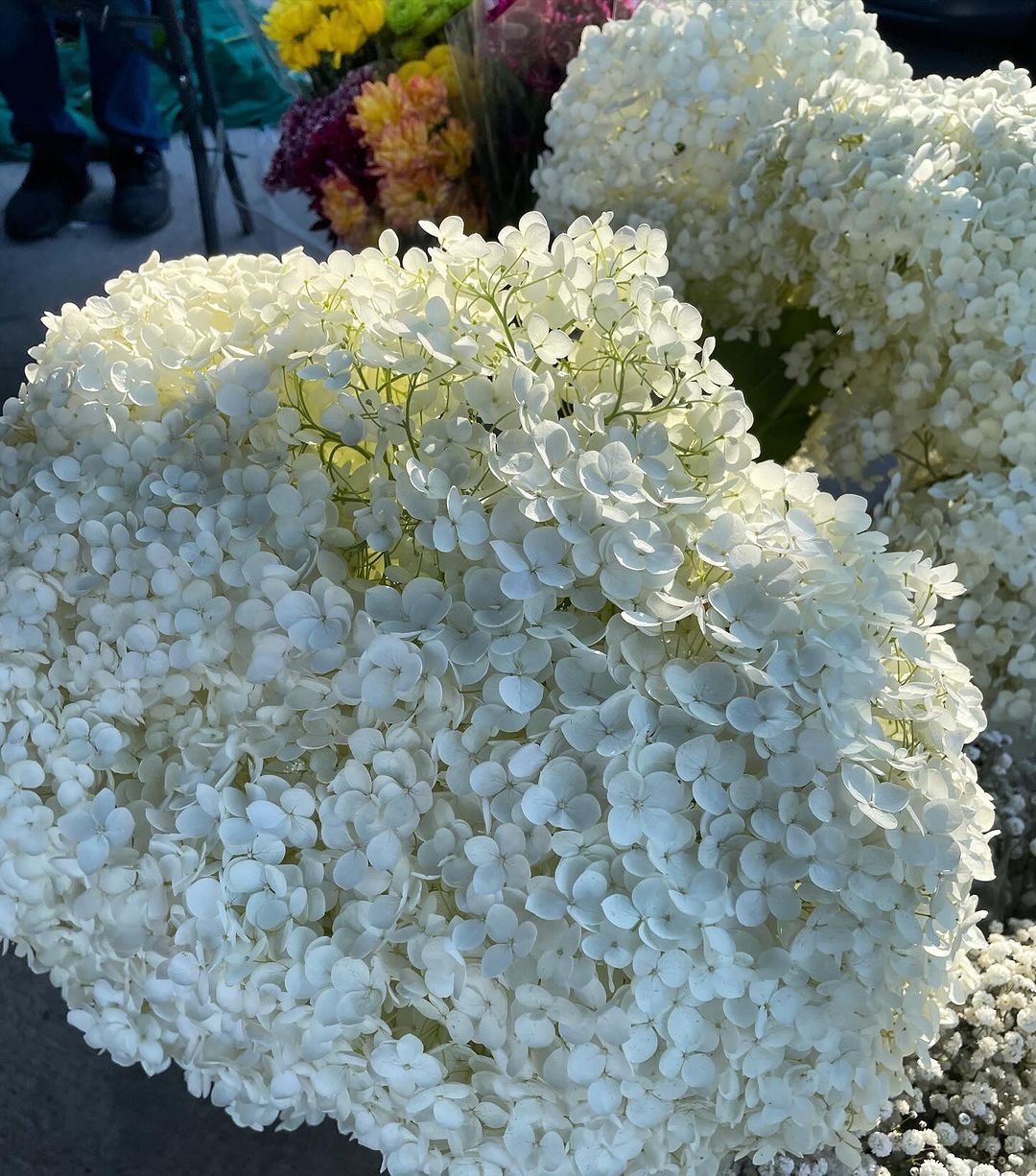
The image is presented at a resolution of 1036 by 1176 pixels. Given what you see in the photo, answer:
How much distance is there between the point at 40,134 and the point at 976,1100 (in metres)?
2.21

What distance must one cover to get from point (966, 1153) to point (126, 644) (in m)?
0.49

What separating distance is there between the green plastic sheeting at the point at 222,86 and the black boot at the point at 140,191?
0.19 meters

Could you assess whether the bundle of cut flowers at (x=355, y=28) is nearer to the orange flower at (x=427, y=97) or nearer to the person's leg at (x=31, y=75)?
the orange flower at (x=427, y=97)

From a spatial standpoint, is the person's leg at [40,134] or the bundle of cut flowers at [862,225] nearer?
the bundle of cut flowers at [862,225]

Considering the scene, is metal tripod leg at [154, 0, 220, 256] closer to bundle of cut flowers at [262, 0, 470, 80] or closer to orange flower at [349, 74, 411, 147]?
bundle of cut flowers at [262, 0, 470, 80]

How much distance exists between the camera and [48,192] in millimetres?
1988

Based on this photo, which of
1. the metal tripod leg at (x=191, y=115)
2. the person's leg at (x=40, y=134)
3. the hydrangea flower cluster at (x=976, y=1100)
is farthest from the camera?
the person's leg at (x=40, y=134)

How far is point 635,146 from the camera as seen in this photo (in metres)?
0.75

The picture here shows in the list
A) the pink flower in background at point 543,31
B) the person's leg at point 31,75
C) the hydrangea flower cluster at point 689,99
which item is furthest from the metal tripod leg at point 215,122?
the hydrangea flower cluster at point 689,99

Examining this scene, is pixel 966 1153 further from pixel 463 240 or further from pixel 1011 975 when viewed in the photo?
pixel 463 240

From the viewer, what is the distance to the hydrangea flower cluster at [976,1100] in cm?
51

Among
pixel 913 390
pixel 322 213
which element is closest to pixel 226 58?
pixel 322 213

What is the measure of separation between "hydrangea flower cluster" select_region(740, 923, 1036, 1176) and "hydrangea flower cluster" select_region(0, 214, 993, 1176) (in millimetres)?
131

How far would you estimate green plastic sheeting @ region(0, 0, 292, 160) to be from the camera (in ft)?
7.27
